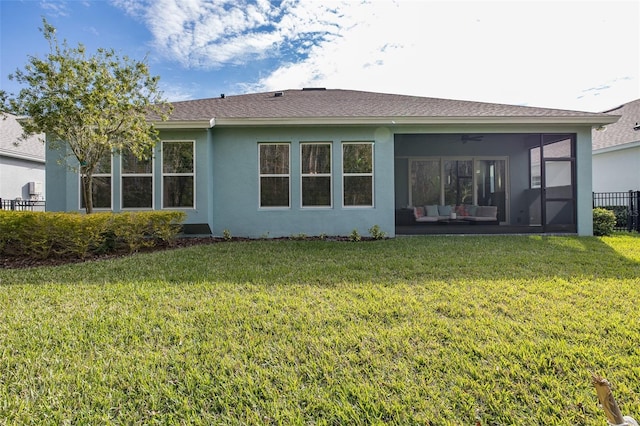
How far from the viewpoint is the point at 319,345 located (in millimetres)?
2863

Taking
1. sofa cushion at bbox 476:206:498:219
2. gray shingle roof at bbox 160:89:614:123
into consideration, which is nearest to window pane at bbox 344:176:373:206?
gray shingle roof at bbox 160:89:614:123

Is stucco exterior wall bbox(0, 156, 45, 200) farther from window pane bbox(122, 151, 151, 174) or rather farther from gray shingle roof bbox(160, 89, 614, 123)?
window pane bbox(122, 151, 151, 174)

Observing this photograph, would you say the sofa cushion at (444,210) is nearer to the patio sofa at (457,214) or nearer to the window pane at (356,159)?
the patio sofa at (457,214)

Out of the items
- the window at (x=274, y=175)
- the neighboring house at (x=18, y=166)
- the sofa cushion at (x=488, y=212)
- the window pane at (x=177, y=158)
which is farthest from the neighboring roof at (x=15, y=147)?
the sofa cushion at (x=488, y=212)

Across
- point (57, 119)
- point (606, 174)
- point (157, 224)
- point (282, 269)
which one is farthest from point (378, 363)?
point (606, 174)

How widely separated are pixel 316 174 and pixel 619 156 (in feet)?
44.0

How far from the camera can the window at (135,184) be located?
29.4 feet

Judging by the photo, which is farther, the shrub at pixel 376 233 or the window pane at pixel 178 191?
the shrub at pixel 376 233

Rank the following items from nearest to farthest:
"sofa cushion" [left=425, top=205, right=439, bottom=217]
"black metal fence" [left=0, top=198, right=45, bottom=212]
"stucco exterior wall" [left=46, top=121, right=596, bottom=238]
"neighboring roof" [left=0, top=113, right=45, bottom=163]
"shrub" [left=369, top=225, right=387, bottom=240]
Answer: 1. "shrub" [left=369, top=225, right=387, bottom=240]
2. "stucco exterior wall" [left=46, top=121, right=596, bottom=238]
3. "black metal fence" [left=0, top=198, right=45, bottom=212]
4. "sofa cushion" [left=425, top=205, right=439, bottom=217]
5. "neighboring roof" [left=0, top=113, right=45, bottom=163]

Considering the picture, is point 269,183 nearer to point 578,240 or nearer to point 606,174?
point 578,240

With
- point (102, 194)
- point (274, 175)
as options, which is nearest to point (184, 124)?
point (274, 175)

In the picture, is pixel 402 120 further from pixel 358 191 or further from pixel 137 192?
pixel 137 192

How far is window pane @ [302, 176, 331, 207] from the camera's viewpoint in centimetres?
940

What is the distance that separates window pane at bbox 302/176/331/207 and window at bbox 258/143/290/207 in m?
0.50
